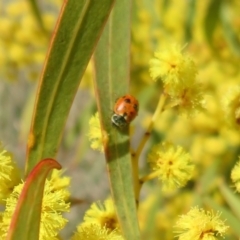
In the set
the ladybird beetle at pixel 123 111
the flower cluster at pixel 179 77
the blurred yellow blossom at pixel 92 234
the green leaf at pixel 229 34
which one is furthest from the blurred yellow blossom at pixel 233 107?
the green leaf at pixel 229 34

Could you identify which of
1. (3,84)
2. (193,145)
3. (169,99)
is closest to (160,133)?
(193,145)

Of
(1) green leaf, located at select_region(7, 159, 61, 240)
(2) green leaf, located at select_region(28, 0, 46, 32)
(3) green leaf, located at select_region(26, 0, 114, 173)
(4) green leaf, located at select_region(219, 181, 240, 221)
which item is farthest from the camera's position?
(2) green leaf, located at select_region(28, 0, 46, 32)

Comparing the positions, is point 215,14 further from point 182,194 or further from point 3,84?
point 3,84

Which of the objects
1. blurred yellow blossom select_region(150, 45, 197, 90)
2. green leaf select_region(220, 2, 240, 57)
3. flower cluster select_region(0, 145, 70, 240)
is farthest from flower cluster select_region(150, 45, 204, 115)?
green leaf select_region(220, 2, 240, 57)

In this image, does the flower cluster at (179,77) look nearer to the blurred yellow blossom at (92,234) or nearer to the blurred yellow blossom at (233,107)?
the blurred yellow blossom at (233,107)

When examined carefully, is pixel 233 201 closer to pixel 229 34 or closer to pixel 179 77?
pixel 179 77

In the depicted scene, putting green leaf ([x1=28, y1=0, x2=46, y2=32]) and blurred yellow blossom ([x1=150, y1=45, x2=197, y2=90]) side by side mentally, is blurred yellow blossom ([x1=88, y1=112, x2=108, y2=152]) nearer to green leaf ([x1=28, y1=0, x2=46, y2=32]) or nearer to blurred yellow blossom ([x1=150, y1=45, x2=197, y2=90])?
blurred yellow blossom ([x1=150, y1=45, x2=197, y2=90])
